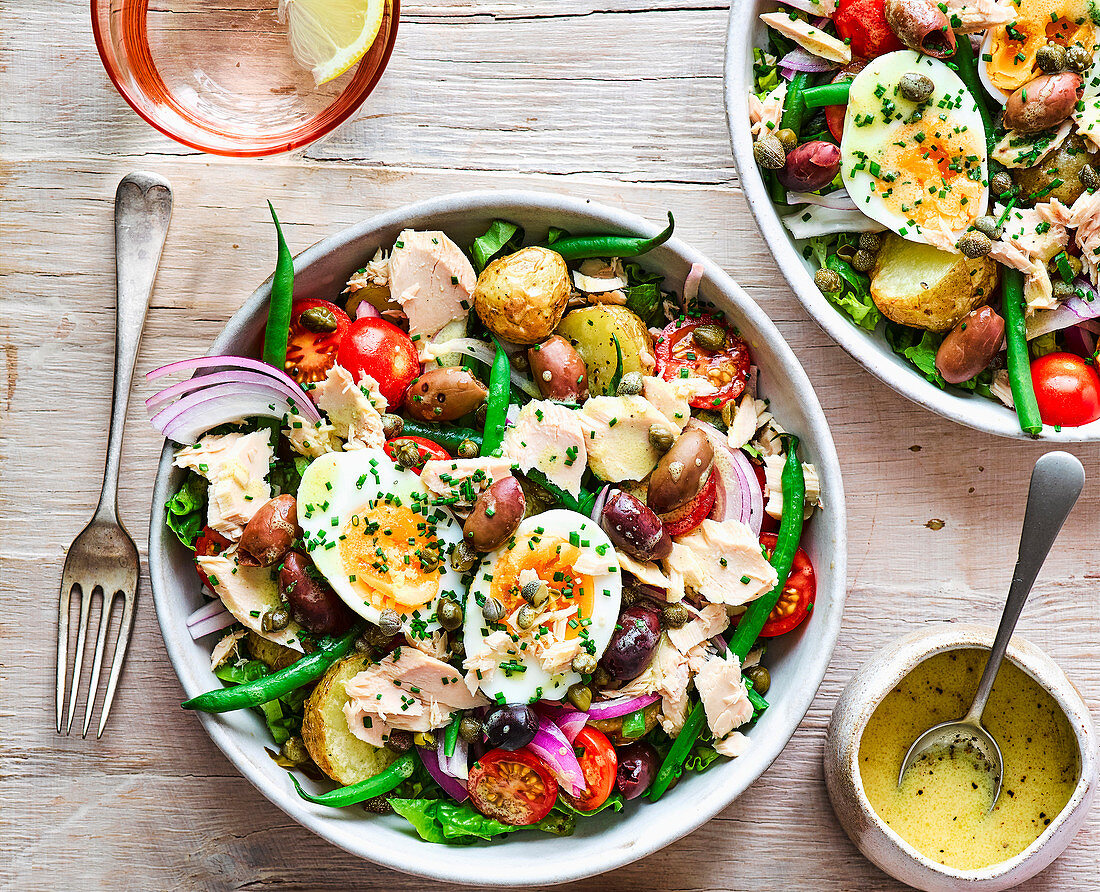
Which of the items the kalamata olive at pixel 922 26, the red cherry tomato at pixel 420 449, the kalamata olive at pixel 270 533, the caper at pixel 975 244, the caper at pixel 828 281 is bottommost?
the kalamata olive at pixel 270 533

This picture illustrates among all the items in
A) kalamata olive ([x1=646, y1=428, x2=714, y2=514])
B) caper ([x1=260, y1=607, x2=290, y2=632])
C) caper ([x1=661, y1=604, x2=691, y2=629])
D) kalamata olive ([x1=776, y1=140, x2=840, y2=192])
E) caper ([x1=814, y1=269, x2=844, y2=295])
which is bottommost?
caper ([x1=260, y1=607, x2=290, y2=632])

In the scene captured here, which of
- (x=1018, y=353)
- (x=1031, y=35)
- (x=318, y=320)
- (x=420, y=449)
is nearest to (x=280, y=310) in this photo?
(x=318, y=320)

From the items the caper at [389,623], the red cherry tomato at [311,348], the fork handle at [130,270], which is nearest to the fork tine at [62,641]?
the fork handle at [130,270]

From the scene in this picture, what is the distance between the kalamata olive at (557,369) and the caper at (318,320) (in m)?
Result: 0.52

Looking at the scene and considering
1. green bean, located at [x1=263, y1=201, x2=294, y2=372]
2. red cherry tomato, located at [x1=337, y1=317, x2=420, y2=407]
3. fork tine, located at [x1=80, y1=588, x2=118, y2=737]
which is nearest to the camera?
green bean, located at [x1=263, y1=201, x2=294, y2=372]

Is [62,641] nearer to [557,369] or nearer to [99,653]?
[99,653]

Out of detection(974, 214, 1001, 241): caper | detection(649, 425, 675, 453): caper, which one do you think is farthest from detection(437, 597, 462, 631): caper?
detection(974, 214, 1001, 241): caper

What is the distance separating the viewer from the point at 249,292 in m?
2.51

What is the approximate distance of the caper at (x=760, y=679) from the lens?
2.32 meters

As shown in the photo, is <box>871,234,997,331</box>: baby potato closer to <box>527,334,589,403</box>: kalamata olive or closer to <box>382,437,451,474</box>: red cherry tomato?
<box>527,334,589,403</box>: kalamata olive

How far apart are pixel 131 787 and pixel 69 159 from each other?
1.83 meters

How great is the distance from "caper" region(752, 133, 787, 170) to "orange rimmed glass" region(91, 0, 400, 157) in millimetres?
1028

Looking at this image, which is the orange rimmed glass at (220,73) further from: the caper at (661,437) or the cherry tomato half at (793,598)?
the cherry tomato half at (793,598)

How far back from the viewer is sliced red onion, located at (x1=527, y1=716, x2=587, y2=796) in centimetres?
214
